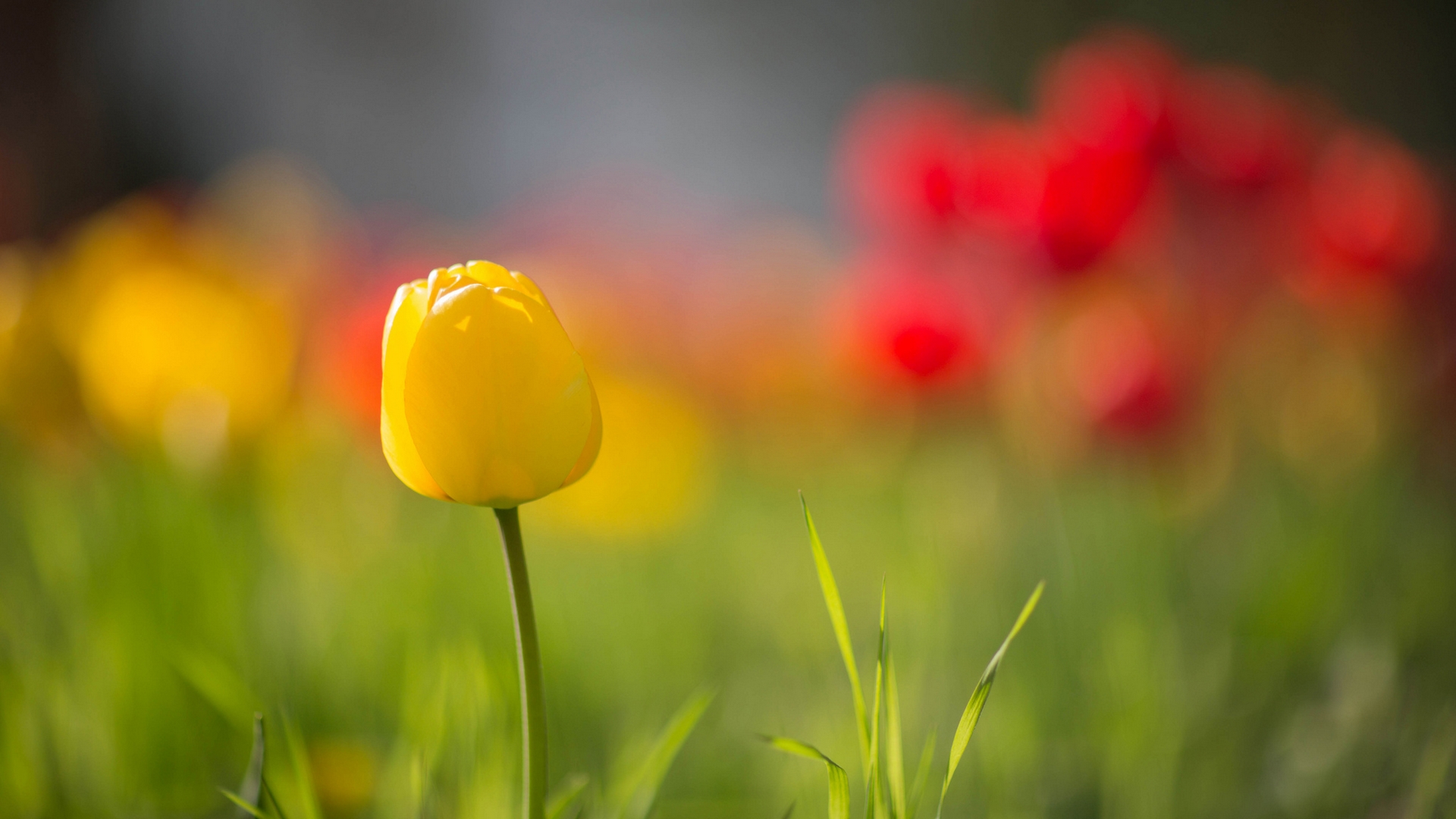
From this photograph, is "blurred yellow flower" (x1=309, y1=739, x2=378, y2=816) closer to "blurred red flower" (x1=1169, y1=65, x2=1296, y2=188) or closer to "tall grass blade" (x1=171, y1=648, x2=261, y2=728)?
"tall grass blade" (x1=171, y1=648, x2=261, y2=728)

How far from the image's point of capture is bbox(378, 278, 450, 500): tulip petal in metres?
0.18

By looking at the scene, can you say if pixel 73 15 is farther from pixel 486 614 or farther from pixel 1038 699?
pixel 1038 699

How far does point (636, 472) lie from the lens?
0.57m

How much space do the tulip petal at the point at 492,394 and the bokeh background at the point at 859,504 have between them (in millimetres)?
98

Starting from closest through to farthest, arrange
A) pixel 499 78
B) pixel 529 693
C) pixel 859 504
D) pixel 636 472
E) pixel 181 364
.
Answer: pixel 529 693, pixel 181 364, pixel 636 472, pixel 859 504, pixel 499 78

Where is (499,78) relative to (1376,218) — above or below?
above

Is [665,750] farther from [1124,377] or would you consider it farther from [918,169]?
[918,169]

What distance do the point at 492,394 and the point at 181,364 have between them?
0.35 meters

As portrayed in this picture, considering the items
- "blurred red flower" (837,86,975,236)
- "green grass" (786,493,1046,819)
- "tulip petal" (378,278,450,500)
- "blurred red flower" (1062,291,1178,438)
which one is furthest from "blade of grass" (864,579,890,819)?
"blurred red flower" (837,86,975,236)

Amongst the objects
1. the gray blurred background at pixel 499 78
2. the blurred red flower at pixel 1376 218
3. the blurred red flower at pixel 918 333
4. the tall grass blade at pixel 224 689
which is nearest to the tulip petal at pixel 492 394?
the tall grass blade at pixel 224 689

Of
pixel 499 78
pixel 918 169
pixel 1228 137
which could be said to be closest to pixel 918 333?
pixel 918 169

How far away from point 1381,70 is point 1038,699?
2187 mm

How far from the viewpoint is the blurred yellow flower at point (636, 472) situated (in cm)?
57

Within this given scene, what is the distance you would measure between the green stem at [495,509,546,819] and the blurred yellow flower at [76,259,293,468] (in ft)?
1.16
